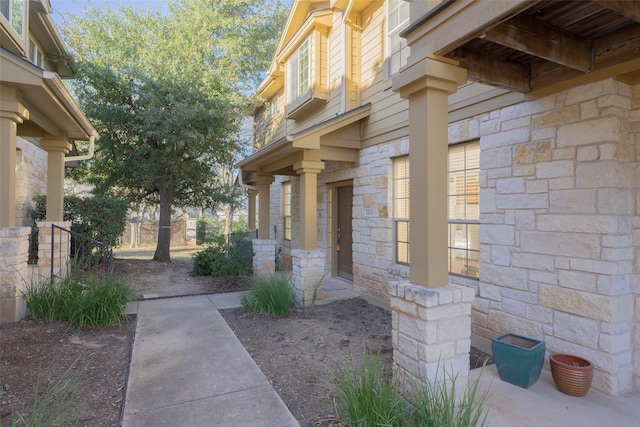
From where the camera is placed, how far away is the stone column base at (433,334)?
2.62 m

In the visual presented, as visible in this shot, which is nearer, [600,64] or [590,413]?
[590,413]

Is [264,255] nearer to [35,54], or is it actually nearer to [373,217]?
[373,217]

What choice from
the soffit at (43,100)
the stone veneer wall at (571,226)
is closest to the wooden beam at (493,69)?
the stone veneer wall at (571,226)

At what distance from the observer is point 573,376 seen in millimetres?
2906

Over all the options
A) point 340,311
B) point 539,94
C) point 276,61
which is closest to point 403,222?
point 340,311

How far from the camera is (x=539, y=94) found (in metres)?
3.50

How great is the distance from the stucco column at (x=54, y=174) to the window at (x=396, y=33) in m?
5.72

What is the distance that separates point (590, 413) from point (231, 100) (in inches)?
387

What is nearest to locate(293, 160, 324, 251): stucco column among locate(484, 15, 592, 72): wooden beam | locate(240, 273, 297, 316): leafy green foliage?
locate(240, 273, 297, 316): leafy green foliage

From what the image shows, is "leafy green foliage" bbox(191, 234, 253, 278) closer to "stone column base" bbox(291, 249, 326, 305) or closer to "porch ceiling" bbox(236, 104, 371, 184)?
"porch ceiling" bbox(236, 104, 371, 184)

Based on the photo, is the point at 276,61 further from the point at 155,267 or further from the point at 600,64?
the point at 600,64

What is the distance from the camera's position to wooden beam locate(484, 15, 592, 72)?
2560 millimetres

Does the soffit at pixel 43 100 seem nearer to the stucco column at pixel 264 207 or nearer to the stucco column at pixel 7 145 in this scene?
the stucco column at pixel 7 145

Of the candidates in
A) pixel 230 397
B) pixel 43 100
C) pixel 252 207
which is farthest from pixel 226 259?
pixel 230 397
